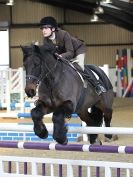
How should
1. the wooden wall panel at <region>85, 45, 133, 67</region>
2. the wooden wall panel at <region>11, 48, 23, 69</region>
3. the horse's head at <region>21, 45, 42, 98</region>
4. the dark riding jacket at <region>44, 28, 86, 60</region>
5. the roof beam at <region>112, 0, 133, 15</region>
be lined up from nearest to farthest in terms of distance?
the horse's head at <region>21, 45, 42, 98</region>, the dark riding jacket at <region>44, 28, 86, 60</region>, the roof beam at <region>112, 0, 133, 15</region>, the wooden wall panel at <region>85, 45, 133, 67</region>, the wooden wall panel at <region>11, 48, 23, 69</region>

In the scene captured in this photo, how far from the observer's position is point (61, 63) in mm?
4734

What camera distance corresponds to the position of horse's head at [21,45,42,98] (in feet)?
13.4

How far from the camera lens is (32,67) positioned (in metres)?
4.21

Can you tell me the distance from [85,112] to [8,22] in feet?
64.6

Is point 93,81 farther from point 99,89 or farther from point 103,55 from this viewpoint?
point 103,55

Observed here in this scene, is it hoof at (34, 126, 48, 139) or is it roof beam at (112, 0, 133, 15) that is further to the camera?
roof beam at (112, 0, 133, 15)

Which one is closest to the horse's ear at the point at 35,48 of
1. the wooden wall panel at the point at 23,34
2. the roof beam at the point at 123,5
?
the roof beam at the point at 123,5

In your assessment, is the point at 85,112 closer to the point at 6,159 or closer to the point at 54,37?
the point at 54,37

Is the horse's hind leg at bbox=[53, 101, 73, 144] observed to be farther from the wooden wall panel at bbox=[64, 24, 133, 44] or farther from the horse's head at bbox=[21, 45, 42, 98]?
the wooden wall panel at bbox=[64, 24, 133, 44]

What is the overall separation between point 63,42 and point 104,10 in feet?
56.4

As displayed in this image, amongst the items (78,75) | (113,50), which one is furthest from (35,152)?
(113,50)

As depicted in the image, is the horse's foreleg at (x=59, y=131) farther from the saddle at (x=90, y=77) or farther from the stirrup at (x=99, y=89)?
the stirrup at (x=99, y=89)

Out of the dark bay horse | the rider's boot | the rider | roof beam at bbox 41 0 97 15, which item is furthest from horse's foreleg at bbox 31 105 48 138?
roof beam at bbox 41 0 97 15

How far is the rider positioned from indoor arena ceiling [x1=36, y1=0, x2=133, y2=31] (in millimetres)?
14428
